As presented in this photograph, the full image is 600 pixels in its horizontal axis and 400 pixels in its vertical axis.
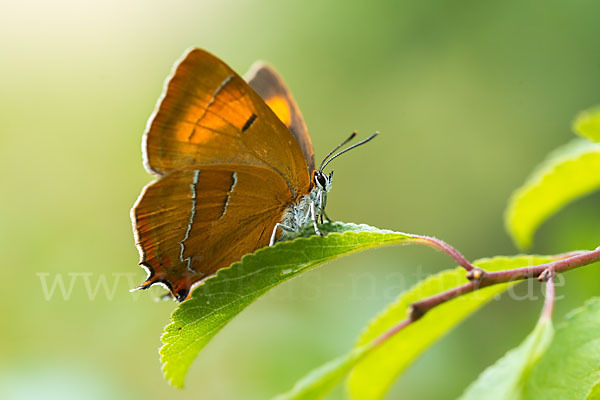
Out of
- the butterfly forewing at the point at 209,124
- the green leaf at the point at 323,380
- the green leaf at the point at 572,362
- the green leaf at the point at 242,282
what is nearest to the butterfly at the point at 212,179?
the butterfly forewing at the point at 209,124

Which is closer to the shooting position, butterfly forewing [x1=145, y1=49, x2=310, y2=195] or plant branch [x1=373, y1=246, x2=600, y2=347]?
plant branch [x1=373, y1=246, x2=600, y2=347]

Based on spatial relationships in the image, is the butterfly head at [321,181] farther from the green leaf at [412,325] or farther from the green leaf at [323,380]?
the green leaf at [323,380]

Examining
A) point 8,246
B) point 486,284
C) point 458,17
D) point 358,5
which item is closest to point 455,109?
point 458,17

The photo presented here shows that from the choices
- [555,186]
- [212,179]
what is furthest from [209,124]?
[555,186]

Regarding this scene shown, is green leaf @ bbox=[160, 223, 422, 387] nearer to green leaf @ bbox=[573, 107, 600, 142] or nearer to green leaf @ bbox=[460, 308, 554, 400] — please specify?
green leaf @ bbox=[460, 308, 554, 400]

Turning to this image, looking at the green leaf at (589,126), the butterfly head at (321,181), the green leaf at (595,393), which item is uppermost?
the butterfly head at (321,181)

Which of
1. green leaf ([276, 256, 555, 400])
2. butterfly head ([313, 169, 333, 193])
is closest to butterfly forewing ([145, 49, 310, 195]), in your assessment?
butterfly head ([313, 169, 333, 193])

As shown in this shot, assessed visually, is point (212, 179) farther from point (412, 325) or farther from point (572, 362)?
point (572, 362)
